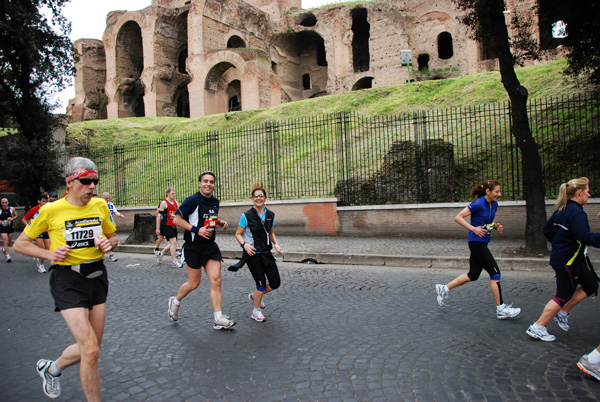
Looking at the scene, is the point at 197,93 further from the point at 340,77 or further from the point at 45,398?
the point at 45,398

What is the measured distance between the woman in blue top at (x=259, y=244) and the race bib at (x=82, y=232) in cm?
201

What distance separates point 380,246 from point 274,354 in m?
6.49

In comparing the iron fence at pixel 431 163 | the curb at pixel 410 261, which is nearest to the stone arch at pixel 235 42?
the iron fence at pixel 431 163

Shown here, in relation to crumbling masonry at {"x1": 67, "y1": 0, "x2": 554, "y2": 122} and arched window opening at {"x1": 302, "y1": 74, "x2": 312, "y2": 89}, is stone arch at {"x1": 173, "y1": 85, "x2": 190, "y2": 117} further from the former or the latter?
arched window opening at {"x1": 302, "y1": 74, "x2": 312, "y2": 89}

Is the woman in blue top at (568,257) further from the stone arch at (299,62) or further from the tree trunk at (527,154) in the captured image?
the stone arch at (299,62)

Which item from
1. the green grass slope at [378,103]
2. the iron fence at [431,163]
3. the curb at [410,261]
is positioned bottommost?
the curb at [410,261]

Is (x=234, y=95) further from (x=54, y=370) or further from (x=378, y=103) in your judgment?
(x=54, y=370)

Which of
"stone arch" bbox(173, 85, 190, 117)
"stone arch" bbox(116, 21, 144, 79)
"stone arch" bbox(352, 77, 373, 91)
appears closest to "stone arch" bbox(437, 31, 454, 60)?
"stone arch" bbox(352, 77, 373, 91)

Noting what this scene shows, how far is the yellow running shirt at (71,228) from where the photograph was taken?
2.95 metres

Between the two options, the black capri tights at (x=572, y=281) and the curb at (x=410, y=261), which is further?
the curb at (x=410, y=261)

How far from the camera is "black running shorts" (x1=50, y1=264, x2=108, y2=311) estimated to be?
114 inches

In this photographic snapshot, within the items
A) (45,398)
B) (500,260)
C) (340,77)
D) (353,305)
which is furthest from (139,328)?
(340,77)

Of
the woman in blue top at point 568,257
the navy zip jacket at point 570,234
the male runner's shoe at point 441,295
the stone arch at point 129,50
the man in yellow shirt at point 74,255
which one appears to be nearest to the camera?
the man in yellow shirt at point 74,255

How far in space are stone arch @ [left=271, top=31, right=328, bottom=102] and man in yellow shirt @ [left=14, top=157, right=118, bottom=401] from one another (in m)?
38.7
